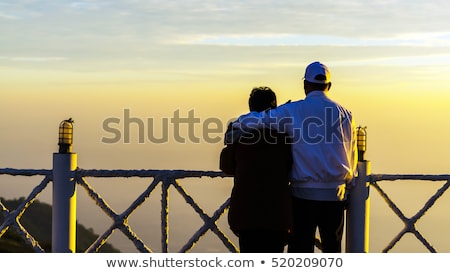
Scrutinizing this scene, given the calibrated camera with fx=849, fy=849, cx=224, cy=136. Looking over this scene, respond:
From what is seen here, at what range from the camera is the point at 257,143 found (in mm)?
5691

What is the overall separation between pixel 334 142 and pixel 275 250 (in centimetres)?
86

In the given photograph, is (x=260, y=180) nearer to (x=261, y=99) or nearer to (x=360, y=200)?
(x=261, y=99)

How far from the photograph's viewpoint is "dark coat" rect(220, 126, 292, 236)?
5723mm

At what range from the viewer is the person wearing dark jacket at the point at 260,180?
5.72 meters

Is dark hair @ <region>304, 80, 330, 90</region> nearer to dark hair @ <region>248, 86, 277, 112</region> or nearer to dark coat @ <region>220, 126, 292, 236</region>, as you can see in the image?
dark hair @ <region>248, 86, 277, 112</region>

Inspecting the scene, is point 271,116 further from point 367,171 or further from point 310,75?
point 367,171

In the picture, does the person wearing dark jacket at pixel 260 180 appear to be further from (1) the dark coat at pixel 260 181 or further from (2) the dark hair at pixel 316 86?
(2) the dark hair at pixel 316 86

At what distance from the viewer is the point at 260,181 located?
226 inches

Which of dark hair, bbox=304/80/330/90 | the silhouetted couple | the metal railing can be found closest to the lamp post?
the metal railing

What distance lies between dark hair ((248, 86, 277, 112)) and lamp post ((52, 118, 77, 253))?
2127mm
